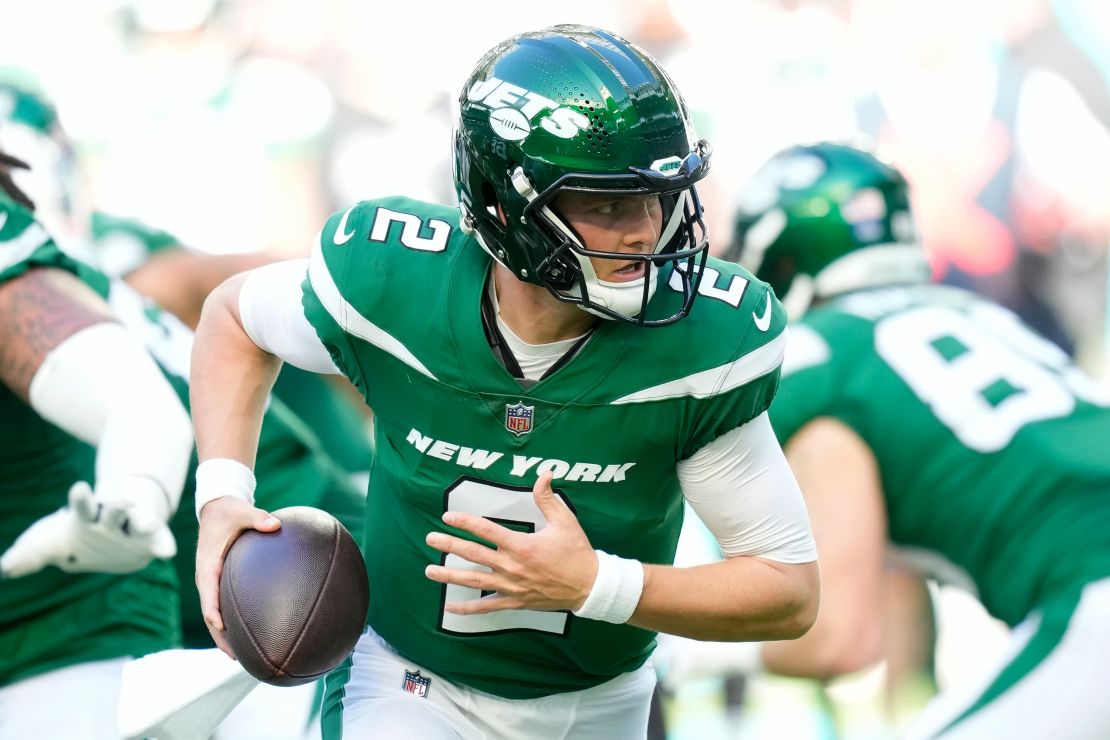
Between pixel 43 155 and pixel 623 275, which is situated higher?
pixel 623 275

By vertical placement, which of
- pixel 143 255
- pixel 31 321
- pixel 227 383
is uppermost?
pixel 227 383

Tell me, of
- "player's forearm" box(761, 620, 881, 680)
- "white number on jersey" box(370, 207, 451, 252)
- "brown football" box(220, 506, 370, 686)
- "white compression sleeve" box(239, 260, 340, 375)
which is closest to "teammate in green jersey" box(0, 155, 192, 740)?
"white compression sleeve" box(239, 260, 340, 375)

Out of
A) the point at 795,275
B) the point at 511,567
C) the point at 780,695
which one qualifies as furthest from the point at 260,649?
the point at 795,275

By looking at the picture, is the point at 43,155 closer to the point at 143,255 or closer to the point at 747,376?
the point at 143,255

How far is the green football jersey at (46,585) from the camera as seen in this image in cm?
256

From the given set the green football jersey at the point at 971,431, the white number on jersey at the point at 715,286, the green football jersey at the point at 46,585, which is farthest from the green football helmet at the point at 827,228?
the white number on jersey at the point at 715,286

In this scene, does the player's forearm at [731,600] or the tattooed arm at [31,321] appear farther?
the tattooed arm at [31,321]

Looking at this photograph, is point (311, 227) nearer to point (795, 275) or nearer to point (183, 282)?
point (183, 282)

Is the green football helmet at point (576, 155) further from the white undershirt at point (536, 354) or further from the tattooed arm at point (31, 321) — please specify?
the tattooed arm at point (31, 321)

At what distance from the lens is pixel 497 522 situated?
5.82 ft

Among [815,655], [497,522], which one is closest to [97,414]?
[497,522]

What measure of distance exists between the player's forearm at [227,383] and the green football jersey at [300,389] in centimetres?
190

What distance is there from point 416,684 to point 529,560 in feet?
1.41

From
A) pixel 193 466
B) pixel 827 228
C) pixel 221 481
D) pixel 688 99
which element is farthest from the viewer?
pixel 688 99
